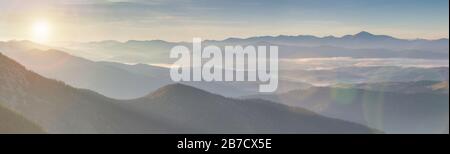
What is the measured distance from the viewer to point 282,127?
197 meters

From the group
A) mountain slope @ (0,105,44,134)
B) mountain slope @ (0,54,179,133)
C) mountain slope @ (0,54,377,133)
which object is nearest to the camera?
mountain slope @ (0,105,44,134)

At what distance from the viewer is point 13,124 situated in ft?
259

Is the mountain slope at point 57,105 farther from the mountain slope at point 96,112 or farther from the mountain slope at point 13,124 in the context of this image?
the mountain slope at point 13,124

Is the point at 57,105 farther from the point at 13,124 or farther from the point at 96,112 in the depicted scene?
the point at 13,124

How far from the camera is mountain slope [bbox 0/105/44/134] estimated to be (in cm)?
7618

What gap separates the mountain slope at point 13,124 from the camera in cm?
7618

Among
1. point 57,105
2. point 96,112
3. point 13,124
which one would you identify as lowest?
point 96,112

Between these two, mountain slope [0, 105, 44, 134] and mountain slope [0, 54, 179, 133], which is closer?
Result: mountain slope [0, 105, 44, 134]

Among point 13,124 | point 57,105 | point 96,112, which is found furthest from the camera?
point 96,112

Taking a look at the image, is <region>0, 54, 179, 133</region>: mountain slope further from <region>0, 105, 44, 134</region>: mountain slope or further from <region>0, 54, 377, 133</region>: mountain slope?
<region>0, 105, 44, 134</region>: mountain slope

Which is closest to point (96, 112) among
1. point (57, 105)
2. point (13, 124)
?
point (57, 105)

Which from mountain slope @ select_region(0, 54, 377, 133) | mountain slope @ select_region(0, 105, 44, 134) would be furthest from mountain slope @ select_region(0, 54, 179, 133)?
mountain slope @ select_region(0, 105, 44, 134)
